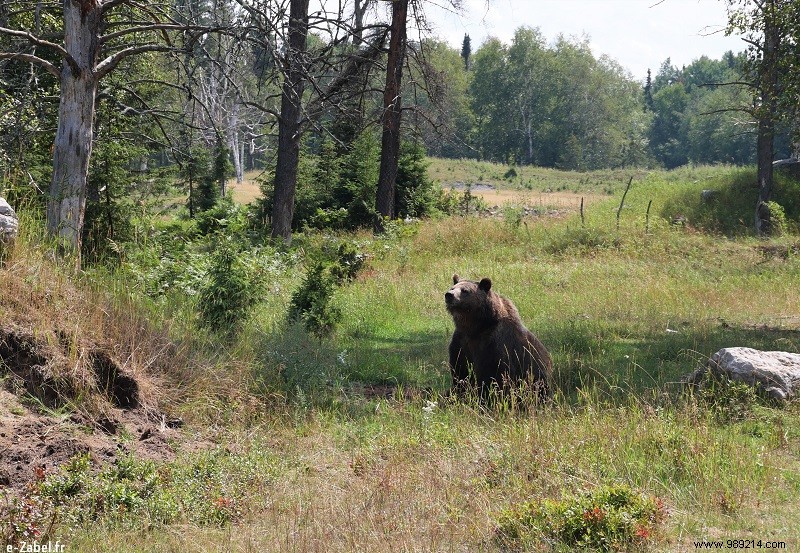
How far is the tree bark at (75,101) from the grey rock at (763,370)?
7.65 meters

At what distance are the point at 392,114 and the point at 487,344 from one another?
54.2 feet

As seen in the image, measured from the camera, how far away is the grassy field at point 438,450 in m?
5.35

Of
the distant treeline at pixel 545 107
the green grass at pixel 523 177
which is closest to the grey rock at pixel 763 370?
the green grass at pixel 523 177

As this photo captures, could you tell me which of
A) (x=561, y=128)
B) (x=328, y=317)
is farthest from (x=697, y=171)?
(x=561, y=128)

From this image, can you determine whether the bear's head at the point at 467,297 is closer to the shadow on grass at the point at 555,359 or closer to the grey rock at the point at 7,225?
the shadow on grass at the point at 555,359

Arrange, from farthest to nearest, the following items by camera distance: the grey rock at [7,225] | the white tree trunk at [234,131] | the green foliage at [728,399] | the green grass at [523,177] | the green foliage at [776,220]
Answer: the green grass at [523,177], the green foliage at [776,220], the white tree trunk at [234,131], the green foliage at [728,399], the grey rock at [7,225]

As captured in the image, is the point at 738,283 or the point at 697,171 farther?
the point at 697,171

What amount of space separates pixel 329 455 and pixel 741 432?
394 cm

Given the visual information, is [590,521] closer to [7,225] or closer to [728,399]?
[728,399]

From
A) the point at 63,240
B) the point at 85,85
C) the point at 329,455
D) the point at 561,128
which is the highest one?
the point at 561,128

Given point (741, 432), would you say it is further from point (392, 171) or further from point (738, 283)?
point (392, 171)

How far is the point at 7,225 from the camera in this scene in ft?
25.3

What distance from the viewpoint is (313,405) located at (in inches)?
335

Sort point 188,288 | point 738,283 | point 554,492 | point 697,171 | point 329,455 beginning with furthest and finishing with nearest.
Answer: point 697,171, point 738,283, point 188,288, point 329,455, point 554,492
